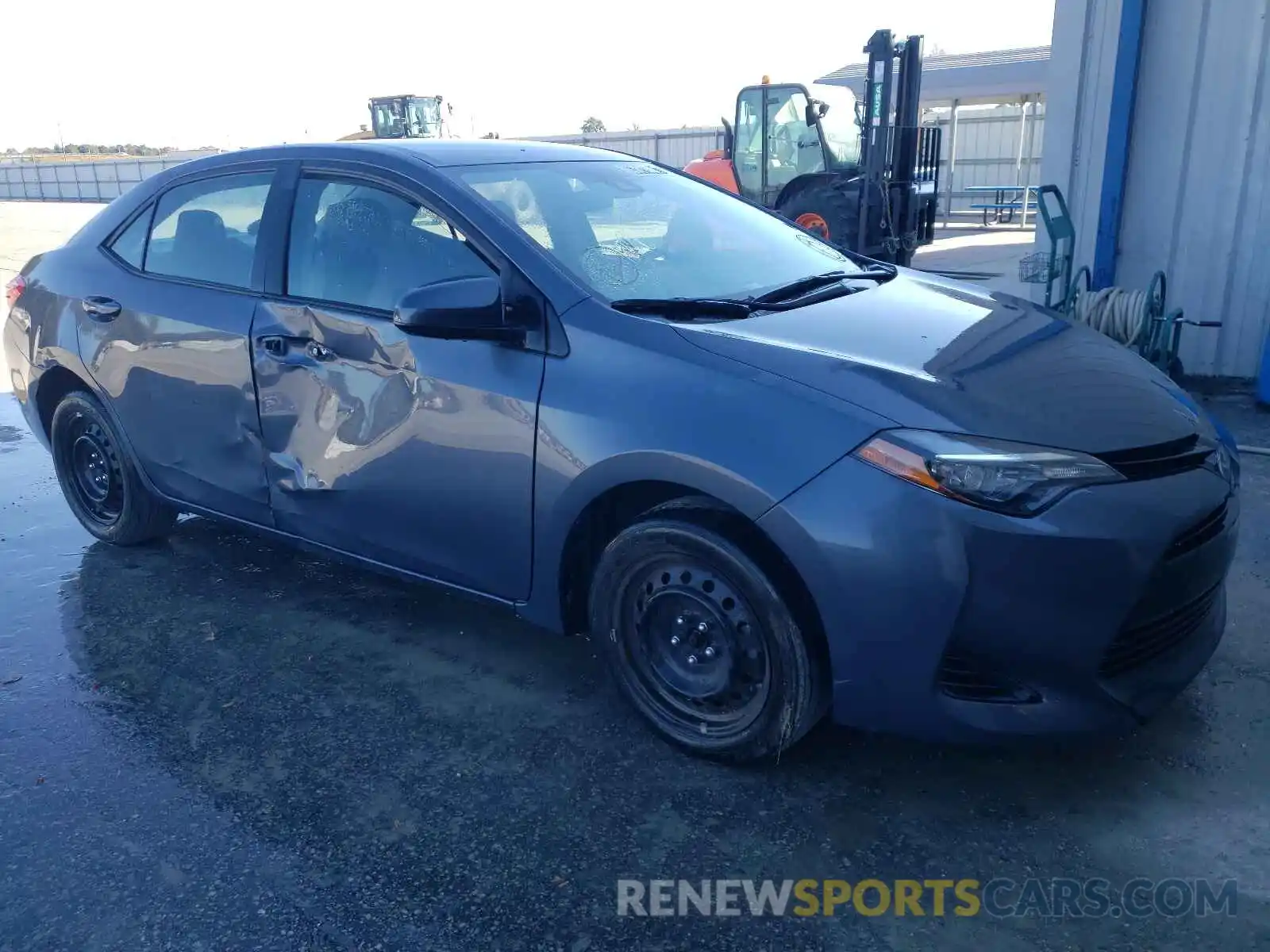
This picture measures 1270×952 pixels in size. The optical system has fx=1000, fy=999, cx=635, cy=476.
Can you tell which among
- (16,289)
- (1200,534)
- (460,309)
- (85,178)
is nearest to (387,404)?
(460,309)

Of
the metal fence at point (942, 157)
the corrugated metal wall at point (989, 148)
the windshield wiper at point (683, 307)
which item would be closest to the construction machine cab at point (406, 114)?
the metal fence at point (942, 157)

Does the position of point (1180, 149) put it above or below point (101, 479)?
above

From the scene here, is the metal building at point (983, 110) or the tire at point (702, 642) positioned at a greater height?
the metal building at point (983, 110)

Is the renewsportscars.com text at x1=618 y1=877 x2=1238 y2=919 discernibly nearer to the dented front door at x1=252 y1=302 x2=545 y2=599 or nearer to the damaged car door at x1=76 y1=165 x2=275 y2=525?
the dented front door at x1=252 y1=302 x2=545 y2=599

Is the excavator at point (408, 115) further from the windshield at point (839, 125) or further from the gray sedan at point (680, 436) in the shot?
the gray sedan at point (680, 436)

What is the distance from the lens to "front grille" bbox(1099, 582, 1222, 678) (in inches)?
94.8

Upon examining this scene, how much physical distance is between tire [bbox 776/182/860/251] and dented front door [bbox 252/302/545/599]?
9.64m

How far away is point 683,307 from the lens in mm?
2906

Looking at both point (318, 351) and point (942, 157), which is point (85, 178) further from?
point (318, 351)

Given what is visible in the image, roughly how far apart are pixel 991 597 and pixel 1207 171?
19.7 feet

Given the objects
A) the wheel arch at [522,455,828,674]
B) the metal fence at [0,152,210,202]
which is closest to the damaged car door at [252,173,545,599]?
the wheel arch at [522,455,828,674]

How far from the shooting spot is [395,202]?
3.28m

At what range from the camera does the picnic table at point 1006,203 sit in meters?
21.6

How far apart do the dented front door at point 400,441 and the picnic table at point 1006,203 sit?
780 inches
